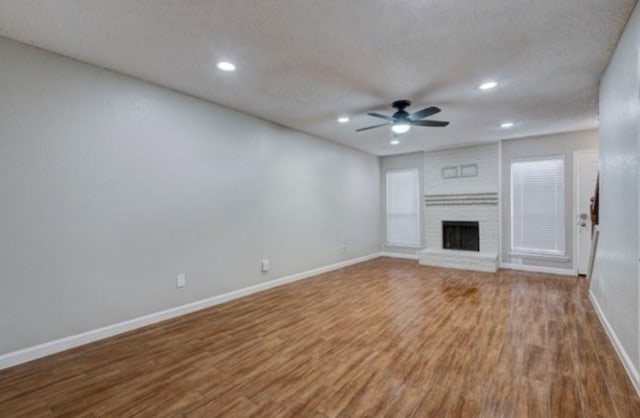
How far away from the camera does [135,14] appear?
2148mm

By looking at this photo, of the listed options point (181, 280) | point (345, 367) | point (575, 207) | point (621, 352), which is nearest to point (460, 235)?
point (575, 207)

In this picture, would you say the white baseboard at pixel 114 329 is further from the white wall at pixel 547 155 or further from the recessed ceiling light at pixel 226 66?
the white wall at pixel 547 155

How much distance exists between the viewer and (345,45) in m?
2.54

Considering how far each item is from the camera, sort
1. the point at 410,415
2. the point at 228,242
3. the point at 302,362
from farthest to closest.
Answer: the point at 228,242, the point at 302,362, the point at 410,415

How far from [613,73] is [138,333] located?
16.8 feet

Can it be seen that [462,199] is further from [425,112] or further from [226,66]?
[226,66]

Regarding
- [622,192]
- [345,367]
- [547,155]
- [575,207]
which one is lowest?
[345,367]

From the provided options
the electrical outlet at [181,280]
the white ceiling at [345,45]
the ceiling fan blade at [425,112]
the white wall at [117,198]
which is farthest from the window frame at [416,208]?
the electrical outlet at [181,280]

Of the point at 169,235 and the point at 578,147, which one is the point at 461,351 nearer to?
the point at 169,235

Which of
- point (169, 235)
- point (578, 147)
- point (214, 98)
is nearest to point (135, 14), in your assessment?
point (214, 98)

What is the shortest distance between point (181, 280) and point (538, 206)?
628 cm

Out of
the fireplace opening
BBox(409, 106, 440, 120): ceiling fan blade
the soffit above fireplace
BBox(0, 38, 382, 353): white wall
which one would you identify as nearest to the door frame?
the soffit above fireplace

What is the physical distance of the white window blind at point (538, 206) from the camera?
219 inches

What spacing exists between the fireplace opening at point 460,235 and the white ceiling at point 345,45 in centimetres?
308
